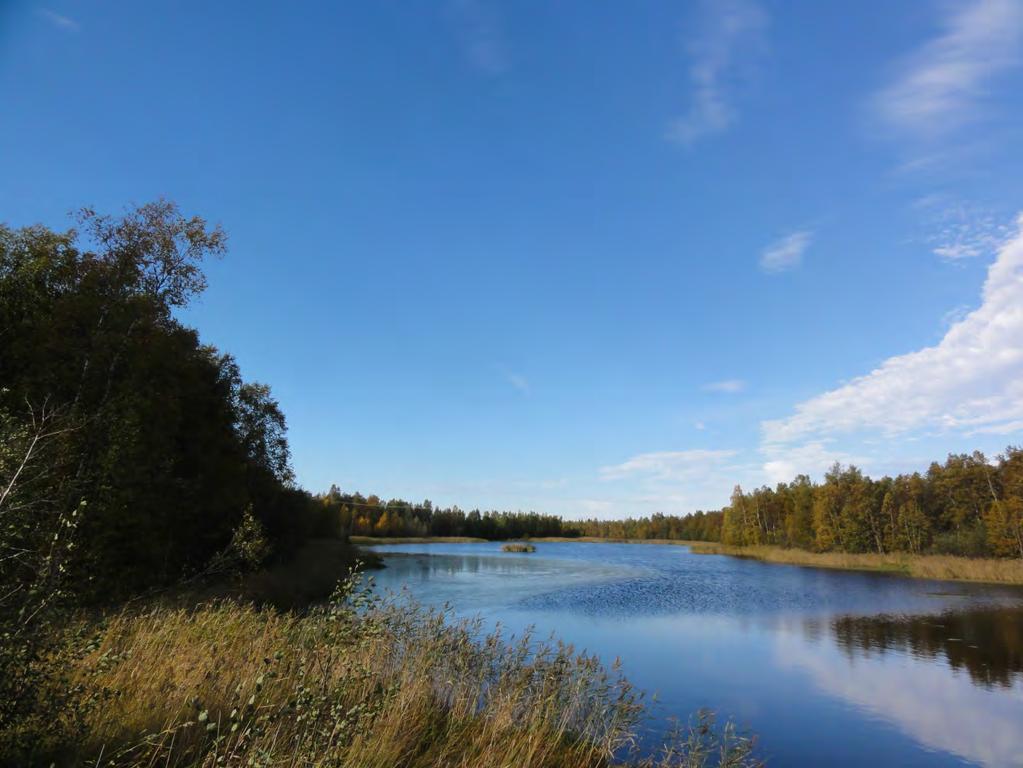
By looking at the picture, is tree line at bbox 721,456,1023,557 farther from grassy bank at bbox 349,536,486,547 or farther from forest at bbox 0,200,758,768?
grassy bank at bbox 349,536,486,547

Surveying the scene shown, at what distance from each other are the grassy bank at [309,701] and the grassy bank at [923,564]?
4499cm

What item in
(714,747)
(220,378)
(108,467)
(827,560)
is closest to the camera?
(714,747)

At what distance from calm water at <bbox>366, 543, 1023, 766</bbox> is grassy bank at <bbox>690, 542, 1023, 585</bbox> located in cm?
568

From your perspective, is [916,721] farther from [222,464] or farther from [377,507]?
[377,507]

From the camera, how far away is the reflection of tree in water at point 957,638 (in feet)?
61.3

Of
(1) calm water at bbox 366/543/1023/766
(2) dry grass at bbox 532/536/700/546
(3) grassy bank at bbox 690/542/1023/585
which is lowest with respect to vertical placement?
(1) calm water at bbox 366/543/1023/766

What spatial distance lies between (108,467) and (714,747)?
12.9 meters

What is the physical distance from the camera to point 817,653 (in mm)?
20203

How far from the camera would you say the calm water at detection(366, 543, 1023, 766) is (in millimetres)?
12719

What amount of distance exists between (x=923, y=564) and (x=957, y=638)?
31.2 m

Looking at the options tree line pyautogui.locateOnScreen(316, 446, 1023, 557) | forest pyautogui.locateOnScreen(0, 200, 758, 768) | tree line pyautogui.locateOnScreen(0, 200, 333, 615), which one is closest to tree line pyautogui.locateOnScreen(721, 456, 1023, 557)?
tree line pyautogui.locateOnScreen(316, 446, 1023, 557)

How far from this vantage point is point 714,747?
425 inches

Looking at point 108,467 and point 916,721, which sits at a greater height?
point 108,467

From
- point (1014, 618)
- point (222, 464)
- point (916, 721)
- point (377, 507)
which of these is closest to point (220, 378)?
point (222, 464)
